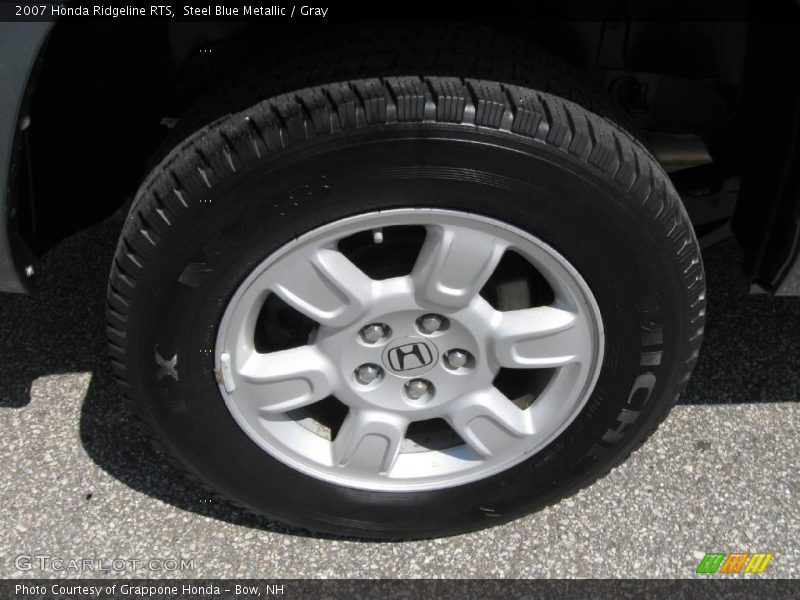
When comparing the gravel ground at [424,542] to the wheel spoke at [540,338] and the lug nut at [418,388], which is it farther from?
the wheel spoke at [540,338]

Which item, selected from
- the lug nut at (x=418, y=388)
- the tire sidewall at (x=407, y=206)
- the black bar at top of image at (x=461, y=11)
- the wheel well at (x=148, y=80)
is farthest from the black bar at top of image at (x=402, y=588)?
the black bar at top of image at (x=461, y=11)

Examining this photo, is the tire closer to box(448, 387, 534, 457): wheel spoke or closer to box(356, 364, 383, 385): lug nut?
box(448, 387, 534, 457): wheel spoke

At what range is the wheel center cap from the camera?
1674mm

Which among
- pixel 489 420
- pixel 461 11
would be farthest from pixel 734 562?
pixel 461 11

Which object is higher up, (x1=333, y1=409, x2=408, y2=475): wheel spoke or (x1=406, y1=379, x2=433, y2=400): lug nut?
(x1=406, y1=379, x2=433, y2=400): lug nut

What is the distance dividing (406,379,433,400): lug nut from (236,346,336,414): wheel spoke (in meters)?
0.18

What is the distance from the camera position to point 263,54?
1.68 metres

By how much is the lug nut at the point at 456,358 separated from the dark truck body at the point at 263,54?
2.30ft

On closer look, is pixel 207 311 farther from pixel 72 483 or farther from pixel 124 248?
pixel 72 483

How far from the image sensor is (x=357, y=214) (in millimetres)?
1476

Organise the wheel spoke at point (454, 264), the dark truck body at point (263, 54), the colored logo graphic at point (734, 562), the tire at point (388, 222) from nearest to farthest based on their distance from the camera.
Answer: the tire at point (388, 222)
the wheel spoke at point (454, 264)
the dark truck body at point (263, 54)
the colored logo graphic at point (734, 562)

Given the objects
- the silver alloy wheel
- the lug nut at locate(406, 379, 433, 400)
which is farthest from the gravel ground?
the lug nut at locate(406, 379, 433, 400)

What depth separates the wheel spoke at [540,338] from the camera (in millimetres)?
1643

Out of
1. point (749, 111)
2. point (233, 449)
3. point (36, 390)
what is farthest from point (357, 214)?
point (36, 390)
